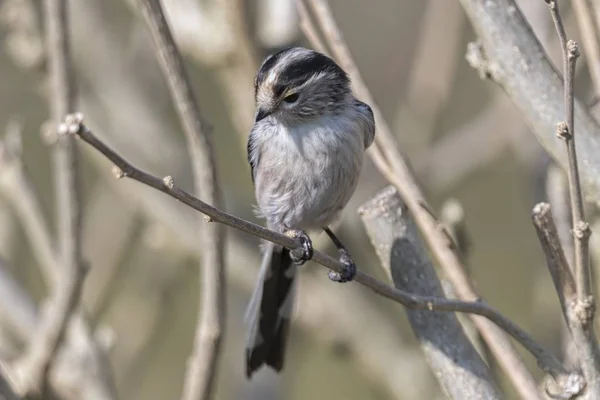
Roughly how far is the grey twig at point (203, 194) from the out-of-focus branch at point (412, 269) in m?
0.40

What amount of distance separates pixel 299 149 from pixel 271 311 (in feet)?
1.97

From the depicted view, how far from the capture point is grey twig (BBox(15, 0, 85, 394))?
93.5 inches

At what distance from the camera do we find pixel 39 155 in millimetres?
6305

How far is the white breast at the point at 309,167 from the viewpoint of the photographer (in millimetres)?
2699

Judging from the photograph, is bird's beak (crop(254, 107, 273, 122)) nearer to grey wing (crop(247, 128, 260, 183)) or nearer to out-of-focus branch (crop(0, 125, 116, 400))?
grey wing (crop(247, 128, 260, 183))

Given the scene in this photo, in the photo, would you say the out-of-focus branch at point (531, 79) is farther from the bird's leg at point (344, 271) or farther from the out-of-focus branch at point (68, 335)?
the out-of-focus branch at point (68, 335)

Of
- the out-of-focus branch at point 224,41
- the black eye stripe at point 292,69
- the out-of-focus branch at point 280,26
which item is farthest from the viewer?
the out-of-focus branch at point 280,26

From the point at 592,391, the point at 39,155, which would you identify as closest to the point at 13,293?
the point at 592,391

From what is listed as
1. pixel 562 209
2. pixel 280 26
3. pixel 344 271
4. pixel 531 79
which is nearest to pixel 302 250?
pixel 344 271

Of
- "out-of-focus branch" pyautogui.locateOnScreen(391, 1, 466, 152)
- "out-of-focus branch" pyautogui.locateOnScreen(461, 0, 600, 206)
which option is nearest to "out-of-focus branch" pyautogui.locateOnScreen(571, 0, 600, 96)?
"out-of-focus branch" pyautogui.locateOnScreen(461, 0, 600, 206)

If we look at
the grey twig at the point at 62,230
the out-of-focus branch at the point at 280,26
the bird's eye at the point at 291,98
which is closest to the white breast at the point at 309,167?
the bird's eye at the point at 291,98

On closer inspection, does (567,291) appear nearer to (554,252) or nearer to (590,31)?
(554,252)

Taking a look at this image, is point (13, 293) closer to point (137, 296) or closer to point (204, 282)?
point (204, 282)

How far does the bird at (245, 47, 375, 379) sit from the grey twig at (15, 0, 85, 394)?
0.55 meters
